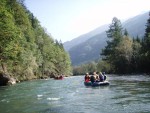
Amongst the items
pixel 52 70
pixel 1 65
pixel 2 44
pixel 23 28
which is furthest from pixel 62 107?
pixel 52 70

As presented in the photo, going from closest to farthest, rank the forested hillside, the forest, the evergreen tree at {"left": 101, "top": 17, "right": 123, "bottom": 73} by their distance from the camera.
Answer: the forested hillside < the forest < the evergreen tree at {"left": 101, "top": 17, "right": 123, "bottom": 73}

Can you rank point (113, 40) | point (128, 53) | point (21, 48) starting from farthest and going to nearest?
1. point (113, 40)
2. point (128, 53)
3. point (21, 48)

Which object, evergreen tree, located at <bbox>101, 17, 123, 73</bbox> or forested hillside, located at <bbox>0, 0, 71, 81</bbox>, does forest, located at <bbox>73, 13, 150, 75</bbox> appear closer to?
evergreen tree, located at <bbox>101, 17, 123, 73</bbox>

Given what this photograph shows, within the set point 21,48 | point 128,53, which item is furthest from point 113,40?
point 21,48

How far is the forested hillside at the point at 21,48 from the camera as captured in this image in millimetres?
50688

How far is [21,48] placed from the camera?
59.5 metres

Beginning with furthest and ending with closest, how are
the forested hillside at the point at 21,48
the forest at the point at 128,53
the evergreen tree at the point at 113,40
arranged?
1. the evergreen tree at the point at 113,40
2. the forest at the point at 128,53
3. the forested hillside at the point at 21,48

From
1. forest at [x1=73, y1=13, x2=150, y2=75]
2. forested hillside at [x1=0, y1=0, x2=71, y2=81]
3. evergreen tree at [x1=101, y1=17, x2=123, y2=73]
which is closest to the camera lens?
forested hillside at [x1=0, y1=0, x2=71, y2=81]

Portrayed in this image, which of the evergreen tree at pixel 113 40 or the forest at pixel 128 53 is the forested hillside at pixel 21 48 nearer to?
the evergreen tree at pixel 113 40

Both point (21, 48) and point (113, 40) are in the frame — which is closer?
point (21, 48)

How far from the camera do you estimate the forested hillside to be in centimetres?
5069

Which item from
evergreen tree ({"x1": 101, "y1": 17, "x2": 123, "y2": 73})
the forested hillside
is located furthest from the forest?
the forested hillside

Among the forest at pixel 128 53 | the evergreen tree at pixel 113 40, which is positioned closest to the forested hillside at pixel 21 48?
the evergreen tree at pixel 113 40

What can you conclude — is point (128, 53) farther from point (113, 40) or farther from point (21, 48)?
point (21, 48)
